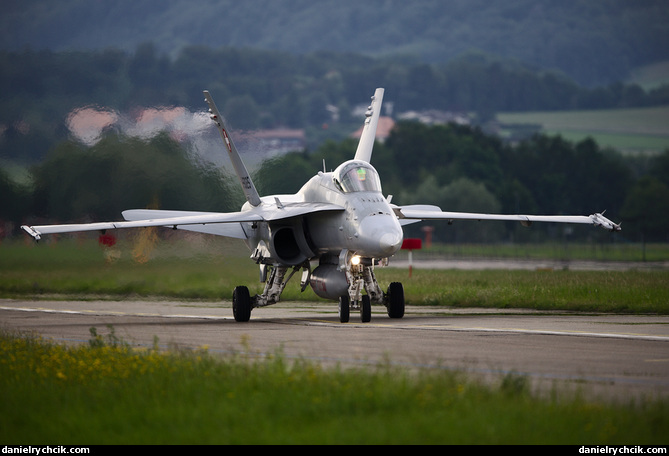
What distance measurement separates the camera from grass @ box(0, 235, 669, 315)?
2425cm

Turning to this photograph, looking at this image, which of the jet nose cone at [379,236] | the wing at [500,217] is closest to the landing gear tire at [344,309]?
the jet nose cone at [379,236]

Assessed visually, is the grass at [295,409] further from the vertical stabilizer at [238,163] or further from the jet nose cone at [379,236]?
the vertical stabilizer at [238,163]

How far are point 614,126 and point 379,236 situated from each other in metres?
134

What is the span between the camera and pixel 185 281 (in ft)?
91.8

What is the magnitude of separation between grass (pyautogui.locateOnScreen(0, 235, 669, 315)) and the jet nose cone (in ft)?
18.1

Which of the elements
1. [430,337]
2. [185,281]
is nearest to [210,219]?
[430,337]

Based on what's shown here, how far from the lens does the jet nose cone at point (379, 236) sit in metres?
18.1

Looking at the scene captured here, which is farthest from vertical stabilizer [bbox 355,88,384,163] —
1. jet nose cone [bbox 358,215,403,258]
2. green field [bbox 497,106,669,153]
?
green field [bbox 497,106,669,153]

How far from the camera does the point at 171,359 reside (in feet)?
38.7

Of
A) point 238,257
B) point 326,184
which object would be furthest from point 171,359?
point 238,257

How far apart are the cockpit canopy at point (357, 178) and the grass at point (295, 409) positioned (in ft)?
28.6

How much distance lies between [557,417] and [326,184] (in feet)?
41.9

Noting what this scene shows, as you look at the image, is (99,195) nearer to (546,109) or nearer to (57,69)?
(57,69)

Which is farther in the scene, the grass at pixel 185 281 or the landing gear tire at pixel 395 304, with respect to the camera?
the grass at pixel 185 281
